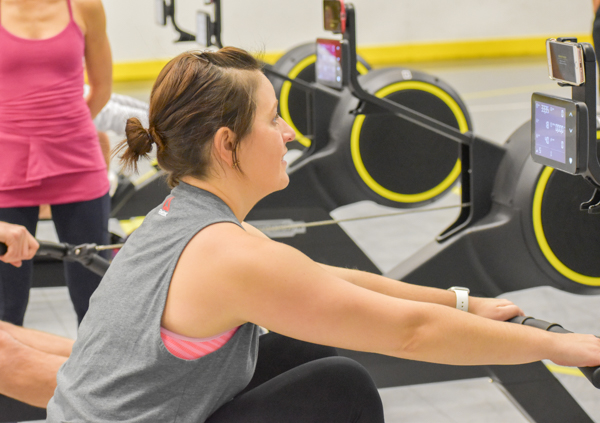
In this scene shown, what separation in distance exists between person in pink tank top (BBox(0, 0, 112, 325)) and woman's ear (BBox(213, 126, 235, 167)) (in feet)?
3.47

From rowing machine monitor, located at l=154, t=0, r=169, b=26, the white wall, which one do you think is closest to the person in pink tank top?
rowing machine monitor, located at l=154, t=0, r=169, b=26

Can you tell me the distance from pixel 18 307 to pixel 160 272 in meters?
1.22

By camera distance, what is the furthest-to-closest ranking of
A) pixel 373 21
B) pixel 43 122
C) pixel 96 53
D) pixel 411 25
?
pixel 411 25
pixel 373 21
pixel 96 53
pixel 43 122

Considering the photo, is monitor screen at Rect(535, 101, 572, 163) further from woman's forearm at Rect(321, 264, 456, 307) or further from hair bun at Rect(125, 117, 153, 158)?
hair bun at Rect(125, 117, 153, 158)

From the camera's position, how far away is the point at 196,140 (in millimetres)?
1260

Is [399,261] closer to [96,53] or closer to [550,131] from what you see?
[96,53]

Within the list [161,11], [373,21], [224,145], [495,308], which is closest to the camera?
A: [224,145]

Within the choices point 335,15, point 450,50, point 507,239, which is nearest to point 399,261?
point 507,239

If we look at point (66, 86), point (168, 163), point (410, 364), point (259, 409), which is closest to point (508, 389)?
point (410, 364)

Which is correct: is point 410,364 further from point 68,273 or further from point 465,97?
Result: point 465,97

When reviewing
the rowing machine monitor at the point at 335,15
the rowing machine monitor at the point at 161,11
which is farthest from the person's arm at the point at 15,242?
the rowing machine monitor at the point at 161,11

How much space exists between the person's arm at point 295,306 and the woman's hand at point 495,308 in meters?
0.29

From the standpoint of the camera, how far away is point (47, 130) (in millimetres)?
2158

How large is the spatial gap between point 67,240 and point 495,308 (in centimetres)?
132
